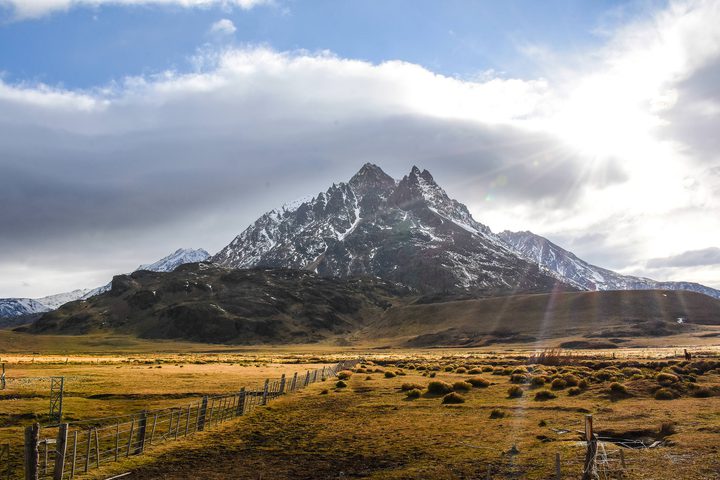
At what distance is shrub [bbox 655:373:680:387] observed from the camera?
1757 inches

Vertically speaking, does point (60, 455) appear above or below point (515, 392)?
above

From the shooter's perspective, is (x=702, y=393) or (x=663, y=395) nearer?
(x=663, y=395)

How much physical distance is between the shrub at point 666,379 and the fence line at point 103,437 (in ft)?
106

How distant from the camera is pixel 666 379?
46500 millimetres

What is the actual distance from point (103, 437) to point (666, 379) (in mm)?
43496

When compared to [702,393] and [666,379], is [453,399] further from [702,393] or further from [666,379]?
[666,379]

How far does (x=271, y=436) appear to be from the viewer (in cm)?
3048

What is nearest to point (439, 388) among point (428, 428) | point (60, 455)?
point (428, 428)

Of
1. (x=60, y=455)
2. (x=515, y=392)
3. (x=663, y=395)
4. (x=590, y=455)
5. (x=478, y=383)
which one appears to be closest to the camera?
(x=590, y=455)

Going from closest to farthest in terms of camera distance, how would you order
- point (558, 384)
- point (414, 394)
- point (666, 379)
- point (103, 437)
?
point (103, 437) → point (414, 394) → point (666, 379) → point (558, 384)

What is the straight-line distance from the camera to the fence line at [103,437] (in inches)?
827

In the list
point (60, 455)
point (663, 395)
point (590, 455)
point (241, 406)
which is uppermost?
point (590, 455)

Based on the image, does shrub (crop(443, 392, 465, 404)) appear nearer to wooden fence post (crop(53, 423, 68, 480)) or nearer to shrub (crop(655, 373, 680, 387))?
shrub (crop(655, 373, 680, 387))

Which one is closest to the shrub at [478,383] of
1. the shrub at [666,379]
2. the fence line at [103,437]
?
the shrub at [666,379]
